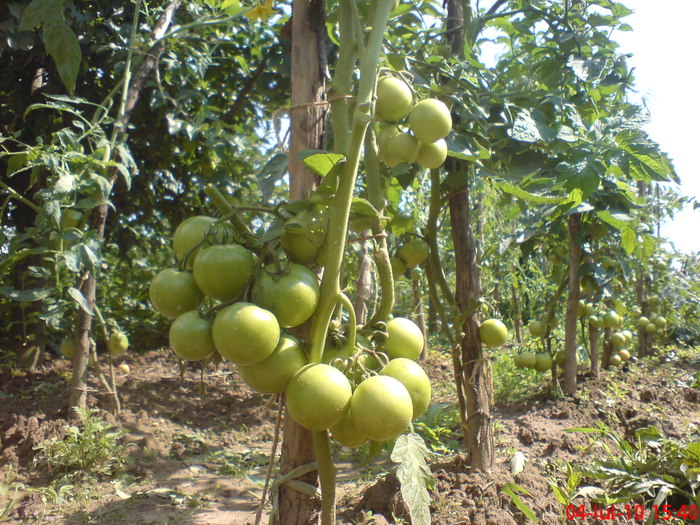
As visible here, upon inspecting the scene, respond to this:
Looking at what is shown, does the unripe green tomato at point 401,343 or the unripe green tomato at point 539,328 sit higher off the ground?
the unripe green tomato at point 401,343

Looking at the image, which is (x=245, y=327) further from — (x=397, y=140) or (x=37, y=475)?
(x=37, y=475)

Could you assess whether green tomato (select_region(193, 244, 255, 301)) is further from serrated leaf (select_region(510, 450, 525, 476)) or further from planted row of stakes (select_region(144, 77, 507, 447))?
serrated leaf (select_region(510, 450, 525, 476))

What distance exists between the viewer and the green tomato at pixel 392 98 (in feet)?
3.90

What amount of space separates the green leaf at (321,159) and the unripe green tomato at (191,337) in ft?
1.15

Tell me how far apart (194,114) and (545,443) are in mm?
3954

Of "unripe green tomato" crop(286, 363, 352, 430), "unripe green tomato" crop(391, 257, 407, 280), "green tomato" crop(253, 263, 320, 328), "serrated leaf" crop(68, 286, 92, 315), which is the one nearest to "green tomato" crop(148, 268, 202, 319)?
"green tomato" crop(253, 263, 320, 328)

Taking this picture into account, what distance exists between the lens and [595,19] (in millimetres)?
2213

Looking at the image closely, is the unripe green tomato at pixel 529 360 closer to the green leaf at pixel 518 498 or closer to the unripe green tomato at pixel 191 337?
the green leaf at pixel 518 498

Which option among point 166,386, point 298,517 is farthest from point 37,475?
point 298,517

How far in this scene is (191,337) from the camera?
2.81ft

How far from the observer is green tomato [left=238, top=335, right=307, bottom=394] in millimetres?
856

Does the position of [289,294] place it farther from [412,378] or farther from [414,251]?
[414,251]

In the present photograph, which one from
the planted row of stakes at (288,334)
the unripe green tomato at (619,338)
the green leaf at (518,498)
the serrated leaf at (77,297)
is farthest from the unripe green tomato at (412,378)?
the unripe green tomato at (619,338)

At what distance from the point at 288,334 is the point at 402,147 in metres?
0.56
